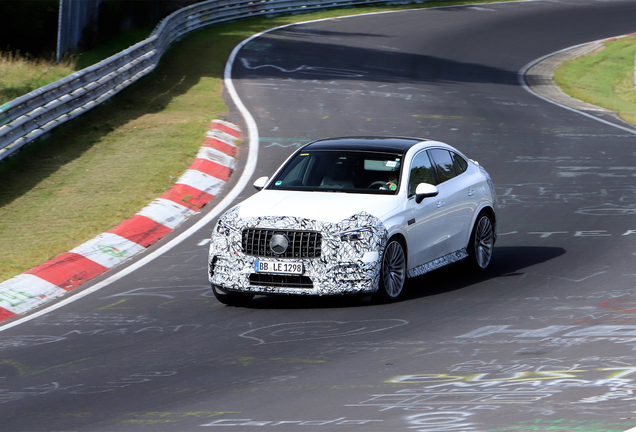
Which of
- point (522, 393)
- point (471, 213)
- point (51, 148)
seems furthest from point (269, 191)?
point (51, 148)

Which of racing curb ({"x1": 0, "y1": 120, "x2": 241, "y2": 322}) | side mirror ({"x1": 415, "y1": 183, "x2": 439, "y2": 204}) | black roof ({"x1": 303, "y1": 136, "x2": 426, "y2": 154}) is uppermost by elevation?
black roof ({"x1": 303, "y1": 136, "x2": 426, "y2": 154})

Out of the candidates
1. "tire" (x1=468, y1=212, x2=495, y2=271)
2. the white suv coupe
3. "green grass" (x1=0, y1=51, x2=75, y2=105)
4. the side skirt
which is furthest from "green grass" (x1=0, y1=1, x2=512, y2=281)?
"tire" (x1=468, y1=212, x2=495, y2=271)

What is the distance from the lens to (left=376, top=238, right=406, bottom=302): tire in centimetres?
944

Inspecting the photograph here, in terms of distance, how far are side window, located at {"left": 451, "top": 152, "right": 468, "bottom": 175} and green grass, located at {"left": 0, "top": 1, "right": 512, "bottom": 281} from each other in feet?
15.7

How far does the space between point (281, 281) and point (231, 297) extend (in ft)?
2.13

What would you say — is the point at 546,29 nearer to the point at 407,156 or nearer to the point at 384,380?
the point at 407,156

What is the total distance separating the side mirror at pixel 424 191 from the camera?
32.6 ft

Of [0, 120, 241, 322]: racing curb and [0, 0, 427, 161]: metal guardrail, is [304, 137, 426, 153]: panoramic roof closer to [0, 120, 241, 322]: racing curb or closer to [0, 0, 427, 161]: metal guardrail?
[0, 120, 241, 322]: racing curb

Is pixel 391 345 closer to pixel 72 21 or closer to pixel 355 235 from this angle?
pixel 355 235

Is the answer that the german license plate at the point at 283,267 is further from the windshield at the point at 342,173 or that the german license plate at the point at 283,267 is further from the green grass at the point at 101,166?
the green grass at the point at 101,166

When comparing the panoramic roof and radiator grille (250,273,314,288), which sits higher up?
the panoramic roof

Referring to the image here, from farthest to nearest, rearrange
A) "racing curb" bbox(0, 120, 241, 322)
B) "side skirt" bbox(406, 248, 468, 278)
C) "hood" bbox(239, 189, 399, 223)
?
"racing curb" bbox(0, 120, 241, 322) → "side skirt" bbox(406, 248, 468, 278) → "hood" bbox(239, 189, 399, 223)

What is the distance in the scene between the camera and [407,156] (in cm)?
1039

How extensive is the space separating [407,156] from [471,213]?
49.3 inches
